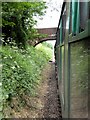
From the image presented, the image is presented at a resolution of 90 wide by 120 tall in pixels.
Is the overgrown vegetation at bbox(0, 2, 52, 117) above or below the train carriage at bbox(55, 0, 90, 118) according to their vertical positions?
below

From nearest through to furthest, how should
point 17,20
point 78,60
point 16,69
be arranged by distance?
point 78,60
point 16,69
point 17,20

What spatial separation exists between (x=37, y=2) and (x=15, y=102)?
7.89 metres

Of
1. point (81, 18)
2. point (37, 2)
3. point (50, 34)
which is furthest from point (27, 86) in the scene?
point (50, 34)

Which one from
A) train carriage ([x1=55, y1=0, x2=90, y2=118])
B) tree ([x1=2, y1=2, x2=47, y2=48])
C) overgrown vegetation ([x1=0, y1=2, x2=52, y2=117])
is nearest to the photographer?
train carriage ([x1=55, y1=0, x2=90, y2=118])

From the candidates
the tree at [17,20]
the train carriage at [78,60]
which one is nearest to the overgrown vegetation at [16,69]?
the tree at [17,20]

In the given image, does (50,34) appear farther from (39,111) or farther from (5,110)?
(5,110)

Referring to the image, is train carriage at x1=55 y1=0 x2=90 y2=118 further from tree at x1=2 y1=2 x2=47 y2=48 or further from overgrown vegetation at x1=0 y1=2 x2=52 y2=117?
tree at x1=2 y1=2 x2=47 y2=48

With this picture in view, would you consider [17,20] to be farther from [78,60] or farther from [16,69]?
[78,60]

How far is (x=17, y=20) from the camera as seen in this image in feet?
34.1

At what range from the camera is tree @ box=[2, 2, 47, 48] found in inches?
338

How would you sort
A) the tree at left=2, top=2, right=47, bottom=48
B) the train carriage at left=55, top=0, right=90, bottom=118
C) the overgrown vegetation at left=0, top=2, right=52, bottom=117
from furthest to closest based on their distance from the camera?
the tree at left=2, top=2, right=47, bottom=48 < the overgrown vegetation at left=0, top=2, right=52, bottom=117 < the train carriage at left=55, top=0, right=90, bottom=118

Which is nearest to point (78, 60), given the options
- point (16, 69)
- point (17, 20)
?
point (16, 69)

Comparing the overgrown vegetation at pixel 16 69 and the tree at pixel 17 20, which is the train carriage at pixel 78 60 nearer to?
the overgrown vegetation at pixel 16 69

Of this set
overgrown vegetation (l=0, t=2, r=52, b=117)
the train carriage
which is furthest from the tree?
the train carriage
